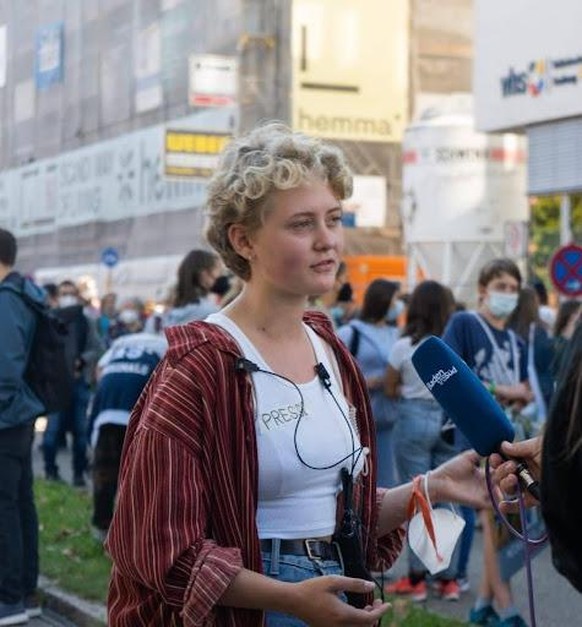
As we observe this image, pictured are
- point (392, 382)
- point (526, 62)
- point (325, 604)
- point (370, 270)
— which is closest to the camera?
point (325, 604)

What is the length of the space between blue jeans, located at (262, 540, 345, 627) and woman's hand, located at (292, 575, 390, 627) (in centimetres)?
13

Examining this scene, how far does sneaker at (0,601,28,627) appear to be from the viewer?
27.3ft

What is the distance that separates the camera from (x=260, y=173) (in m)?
3.29

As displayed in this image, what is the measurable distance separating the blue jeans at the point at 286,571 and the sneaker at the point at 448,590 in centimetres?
612

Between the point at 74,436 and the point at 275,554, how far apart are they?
12.5 metres

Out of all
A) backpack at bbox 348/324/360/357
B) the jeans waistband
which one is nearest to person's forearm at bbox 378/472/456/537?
the jeans waistband

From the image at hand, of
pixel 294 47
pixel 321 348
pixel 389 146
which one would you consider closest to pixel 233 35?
pixel 294 47

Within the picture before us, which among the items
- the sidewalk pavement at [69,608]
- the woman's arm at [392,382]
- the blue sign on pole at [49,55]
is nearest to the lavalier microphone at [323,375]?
the sidewalk pavement at [69,608]

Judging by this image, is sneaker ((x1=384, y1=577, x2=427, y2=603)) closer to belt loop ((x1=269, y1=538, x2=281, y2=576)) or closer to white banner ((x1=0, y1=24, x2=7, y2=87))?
belt loop ((x1=269, y1=538, x2=281, y2=576))

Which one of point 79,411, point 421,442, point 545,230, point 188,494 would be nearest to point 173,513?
point 188,494

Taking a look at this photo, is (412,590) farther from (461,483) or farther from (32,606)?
(461,483)

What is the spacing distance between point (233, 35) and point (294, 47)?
4.90 feet

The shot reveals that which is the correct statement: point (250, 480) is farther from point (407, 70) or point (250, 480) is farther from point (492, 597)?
point (407, 70)

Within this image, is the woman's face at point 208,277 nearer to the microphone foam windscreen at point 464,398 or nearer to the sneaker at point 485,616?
the sneaker at point 485,616
